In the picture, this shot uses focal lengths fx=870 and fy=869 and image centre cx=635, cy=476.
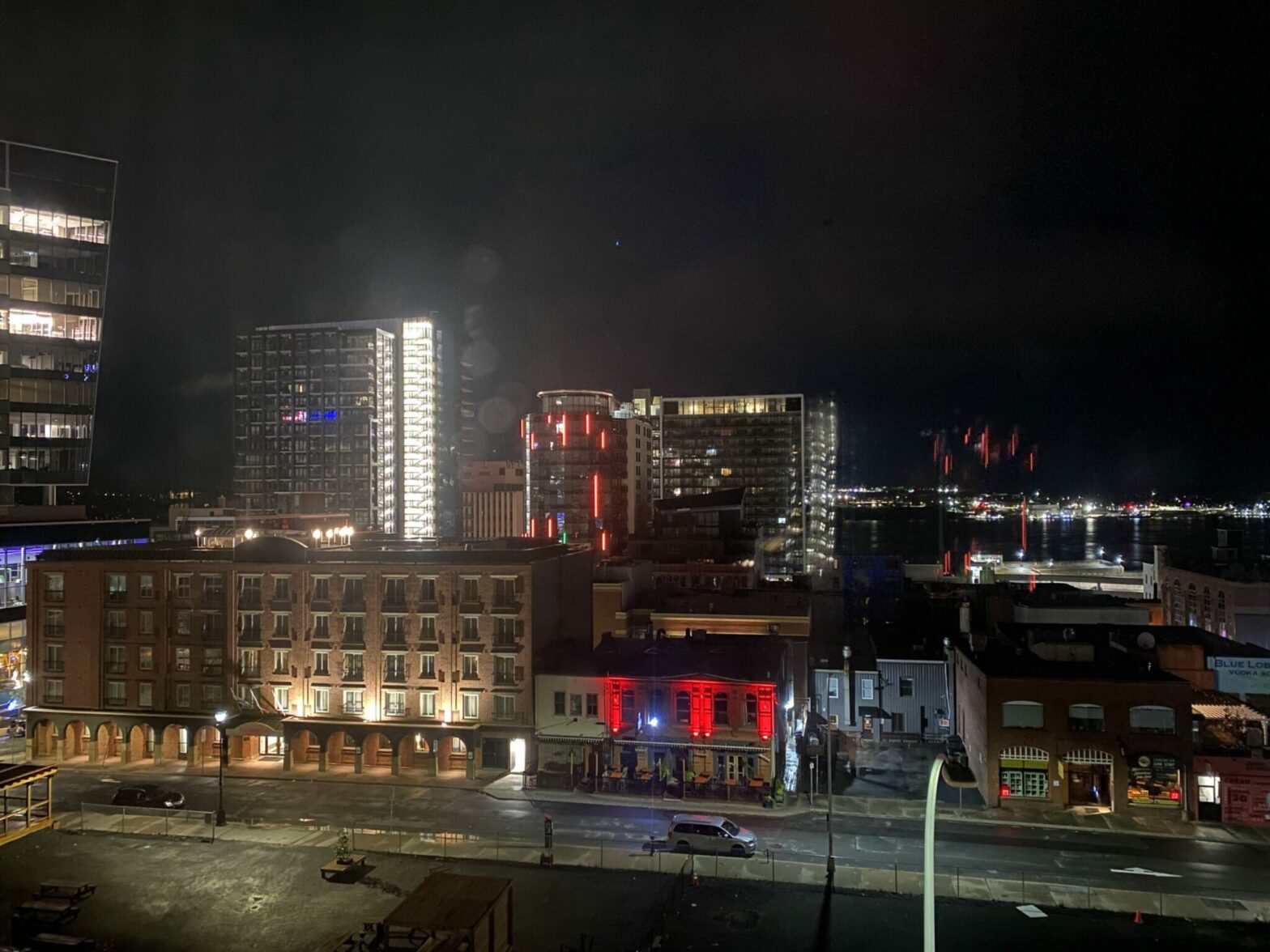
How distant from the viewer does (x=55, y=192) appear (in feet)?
205

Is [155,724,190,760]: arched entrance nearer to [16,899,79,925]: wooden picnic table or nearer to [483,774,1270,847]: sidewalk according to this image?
[483,774,1270,847]: sidewalk

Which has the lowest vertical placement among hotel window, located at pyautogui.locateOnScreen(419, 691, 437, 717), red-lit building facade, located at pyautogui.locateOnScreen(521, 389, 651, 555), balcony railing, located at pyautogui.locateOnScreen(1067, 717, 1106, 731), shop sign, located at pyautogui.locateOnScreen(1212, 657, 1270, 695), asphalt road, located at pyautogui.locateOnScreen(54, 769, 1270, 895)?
asphalt road, located at pyautogui.locateOnScreen(54, 769, 1270, 895)

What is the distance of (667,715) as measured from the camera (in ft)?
126

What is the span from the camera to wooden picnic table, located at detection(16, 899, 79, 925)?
2236 cm

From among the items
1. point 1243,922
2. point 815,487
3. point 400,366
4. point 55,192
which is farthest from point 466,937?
point 815,487

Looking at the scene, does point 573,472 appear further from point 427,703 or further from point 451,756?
point 451,756

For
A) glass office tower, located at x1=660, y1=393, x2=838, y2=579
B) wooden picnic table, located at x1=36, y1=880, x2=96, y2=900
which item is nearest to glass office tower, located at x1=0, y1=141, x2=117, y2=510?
wooden picnic table, located at x1=36, y1=880, x2=96, y2=900

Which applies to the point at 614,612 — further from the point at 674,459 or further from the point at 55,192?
the point at 674,459

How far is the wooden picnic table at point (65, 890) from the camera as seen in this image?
23.5 metres

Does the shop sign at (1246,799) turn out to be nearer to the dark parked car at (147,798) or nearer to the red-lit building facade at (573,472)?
the dark parked car at (147,798)

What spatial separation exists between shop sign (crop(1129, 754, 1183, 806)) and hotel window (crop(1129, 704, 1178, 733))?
3.16 ft

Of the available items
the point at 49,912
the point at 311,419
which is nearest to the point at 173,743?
the point at 49,912

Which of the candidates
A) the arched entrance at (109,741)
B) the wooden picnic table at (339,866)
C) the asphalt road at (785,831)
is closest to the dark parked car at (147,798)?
the asphalt road at (785,831)

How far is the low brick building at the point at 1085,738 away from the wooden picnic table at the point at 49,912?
3097cm
